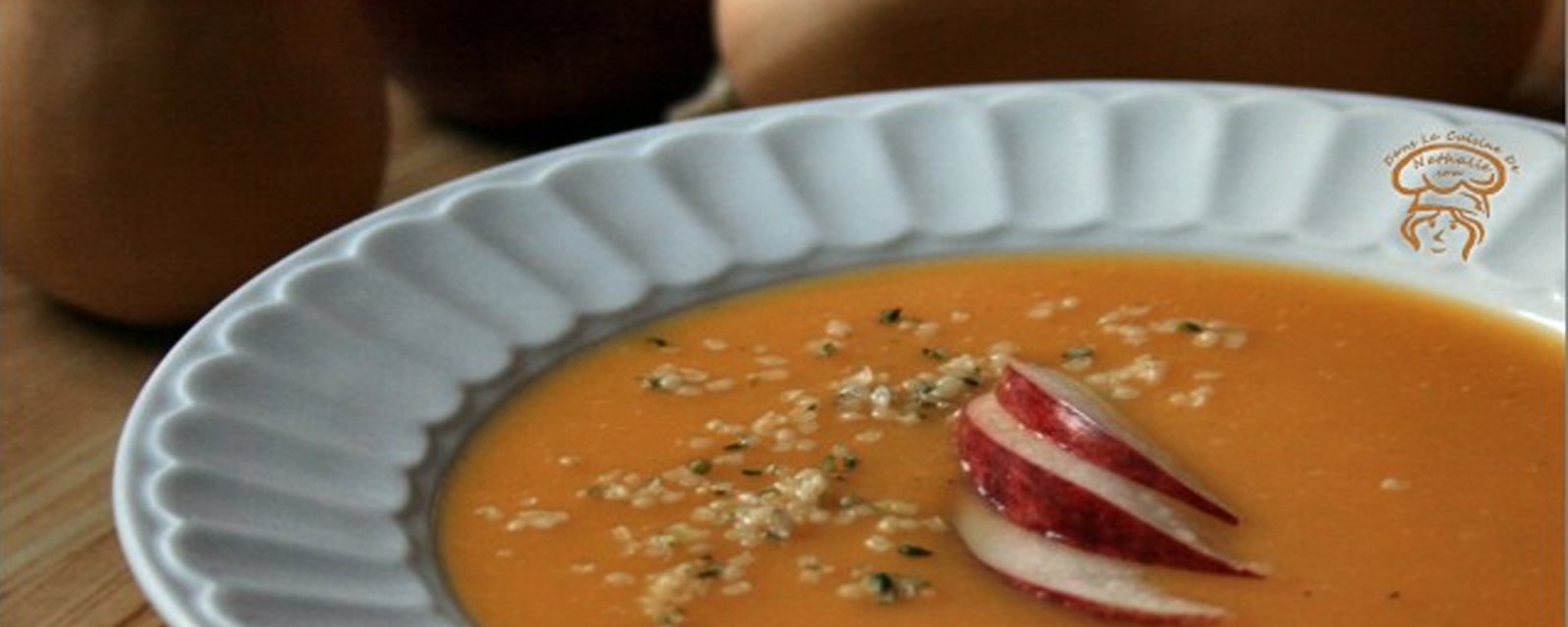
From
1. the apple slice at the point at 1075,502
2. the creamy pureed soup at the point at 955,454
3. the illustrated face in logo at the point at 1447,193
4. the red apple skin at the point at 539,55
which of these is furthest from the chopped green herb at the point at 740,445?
the red apple skin at the point at 539,55

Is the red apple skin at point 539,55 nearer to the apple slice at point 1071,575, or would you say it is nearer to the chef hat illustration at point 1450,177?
the chef hat illustration at point 1450,177

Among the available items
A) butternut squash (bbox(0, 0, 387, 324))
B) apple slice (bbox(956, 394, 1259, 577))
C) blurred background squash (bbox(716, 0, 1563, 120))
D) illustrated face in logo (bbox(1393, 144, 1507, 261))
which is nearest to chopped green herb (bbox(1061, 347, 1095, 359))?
apple slice (bbox(956, 394, 1259, 577))

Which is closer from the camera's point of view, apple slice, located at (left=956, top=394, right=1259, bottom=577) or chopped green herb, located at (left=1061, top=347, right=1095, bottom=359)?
apple slice, located at (left=956, top=394, right=1259, bottom=577)

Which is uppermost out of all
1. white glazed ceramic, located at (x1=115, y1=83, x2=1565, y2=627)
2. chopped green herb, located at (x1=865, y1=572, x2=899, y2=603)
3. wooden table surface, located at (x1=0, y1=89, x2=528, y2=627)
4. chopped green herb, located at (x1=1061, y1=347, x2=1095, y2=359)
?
white glazed ceramic, located at (x1=115, y1=83, x2=1565, y2=627)

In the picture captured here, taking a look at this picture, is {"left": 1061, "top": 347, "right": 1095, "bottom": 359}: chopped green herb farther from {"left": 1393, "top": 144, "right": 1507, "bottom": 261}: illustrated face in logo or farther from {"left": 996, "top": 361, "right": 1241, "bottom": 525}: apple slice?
{"left": 1393, "top": 144, "right": 1507, "bottom": 261}: illustrated face in logo

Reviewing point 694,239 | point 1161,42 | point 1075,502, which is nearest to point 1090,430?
point 1075,502

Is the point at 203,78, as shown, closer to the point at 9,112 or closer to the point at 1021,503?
the point at 9,112
